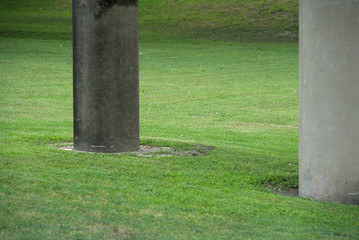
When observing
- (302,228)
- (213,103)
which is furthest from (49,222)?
(213,103)

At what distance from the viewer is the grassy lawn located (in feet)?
19.4

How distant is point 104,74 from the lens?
9.95 meters

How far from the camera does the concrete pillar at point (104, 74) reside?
993cm

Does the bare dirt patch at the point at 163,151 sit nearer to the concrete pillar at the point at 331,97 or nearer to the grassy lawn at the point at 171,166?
the grassy lawn at the point at 171,166

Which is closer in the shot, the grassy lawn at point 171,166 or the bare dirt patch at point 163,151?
the grassy lawn at point 171,166

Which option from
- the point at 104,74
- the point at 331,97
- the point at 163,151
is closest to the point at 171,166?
the point at 163,151

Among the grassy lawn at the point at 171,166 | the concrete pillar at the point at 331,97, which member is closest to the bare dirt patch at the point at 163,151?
the grassy lawn at the point at 171,166

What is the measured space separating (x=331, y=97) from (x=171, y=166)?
2618 mm

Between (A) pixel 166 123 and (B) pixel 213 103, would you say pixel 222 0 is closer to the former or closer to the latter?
(B) pixel 213 103

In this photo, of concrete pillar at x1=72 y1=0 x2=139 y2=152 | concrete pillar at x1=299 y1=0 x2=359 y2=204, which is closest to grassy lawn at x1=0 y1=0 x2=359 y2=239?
concrete pillar at x1=299 y1=0 x2=359 y2=204

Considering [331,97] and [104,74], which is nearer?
[331,97]

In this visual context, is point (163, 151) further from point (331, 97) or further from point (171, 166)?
point (331, 97)

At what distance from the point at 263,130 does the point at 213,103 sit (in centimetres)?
444

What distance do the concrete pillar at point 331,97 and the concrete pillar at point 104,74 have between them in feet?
10.6
